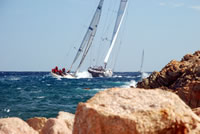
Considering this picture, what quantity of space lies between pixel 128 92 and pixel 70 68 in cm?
6660

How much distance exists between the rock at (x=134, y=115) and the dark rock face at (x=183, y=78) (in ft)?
19.0

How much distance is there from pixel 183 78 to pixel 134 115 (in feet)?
30.5

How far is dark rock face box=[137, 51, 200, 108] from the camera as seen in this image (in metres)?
8.69

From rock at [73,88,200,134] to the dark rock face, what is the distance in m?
5.80

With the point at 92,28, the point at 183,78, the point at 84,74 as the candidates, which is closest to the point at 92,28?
the point at 92,28

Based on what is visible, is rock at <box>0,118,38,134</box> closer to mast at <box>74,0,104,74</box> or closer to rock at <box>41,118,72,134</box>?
rock at <box>41,118,72,134</box>

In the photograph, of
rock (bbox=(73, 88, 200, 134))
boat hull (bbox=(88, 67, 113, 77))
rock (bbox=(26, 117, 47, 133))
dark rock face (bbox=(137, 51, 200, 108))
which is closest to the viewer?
rock (bbox=(73, 88, 200, 134))

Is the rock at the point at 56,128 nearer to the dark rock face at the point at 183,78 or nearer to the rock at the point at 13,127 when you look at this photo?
the rock at the point at 13,127

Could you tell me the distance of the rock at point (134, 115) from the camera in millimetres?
2661

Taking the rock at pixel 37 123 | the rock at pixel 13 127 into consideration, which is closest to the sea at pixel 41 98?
the rock at pixel 37 123

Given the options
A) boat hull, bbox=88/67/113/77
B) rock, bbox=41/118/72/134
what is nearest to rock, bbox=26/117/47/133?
rock, bbox=41/118/72/134

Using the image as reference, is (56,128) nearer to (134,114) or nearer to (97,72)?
(134,114)

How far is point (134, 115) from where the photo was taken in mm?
2689

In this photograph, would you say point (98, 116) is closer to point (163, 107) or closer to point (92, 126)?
point (92, 126)
